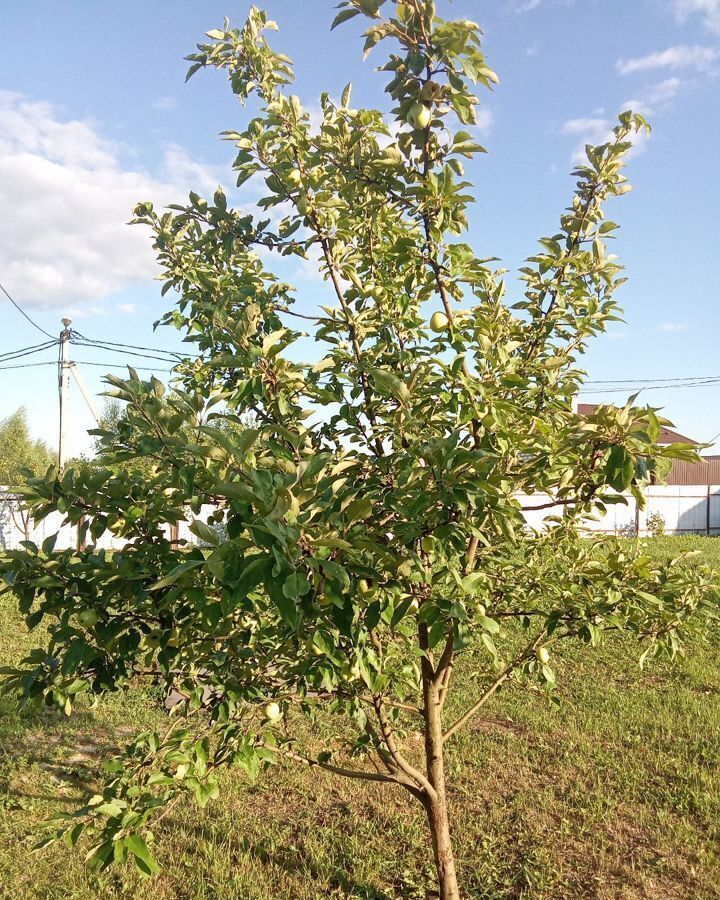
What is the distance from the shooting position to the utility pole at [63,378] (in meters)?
17.6

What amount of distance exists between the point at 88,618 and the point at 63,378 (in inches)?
694

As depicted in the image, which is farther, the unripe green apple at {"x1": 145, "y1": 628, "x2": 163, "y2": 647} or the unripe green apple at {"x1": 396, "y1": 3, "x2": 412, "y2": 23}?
the unripe green apple at {"x1": 145, "y1": 628, "x2": 163, "y2": 647}

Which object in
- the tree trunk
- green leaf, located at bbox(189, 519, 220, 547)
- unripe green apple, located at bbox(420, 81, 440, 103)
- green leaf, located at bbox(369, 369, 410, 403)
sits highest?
unripe green apple, located at bbox(420, 81, 440, 103)

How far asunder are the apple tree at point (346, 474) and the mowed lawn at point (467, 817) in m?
1.04

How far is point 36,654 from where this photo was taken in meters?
2.27

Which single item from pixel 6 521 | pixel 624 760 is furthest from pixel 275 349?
pixel 6 521

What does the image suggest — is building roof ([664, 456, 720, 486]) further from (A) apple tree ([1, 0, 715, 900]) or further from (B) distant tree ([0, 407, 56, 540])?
(A) apple tree ([1, 0, 715, 900])

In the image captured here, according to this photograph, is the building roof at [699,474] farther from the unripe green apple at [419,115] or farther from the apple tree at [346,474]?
the unripe green apple at [419,115]

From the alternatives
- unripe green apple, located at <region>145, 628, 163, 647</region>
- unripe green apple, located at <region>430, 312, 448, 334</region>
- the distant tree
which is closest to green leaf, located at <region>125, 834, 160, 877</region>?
unripe green apple, located at <region>145, 628, 163, 647</region>

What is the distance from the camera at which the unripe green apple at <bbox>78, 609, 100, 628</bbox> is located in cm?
194

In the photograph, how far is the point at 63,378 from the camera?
17.8m

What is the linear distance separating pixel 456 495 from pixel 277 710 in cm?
134

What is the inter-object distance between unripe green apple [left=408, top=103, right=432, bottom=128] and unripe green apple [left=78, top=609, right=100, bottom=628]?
5.98 ft

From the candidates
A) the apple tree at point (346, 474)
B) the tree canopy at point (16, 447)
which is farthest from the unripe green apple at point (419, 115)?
the tree canopy at point (16, 447)
